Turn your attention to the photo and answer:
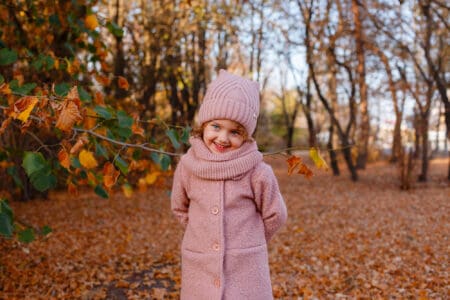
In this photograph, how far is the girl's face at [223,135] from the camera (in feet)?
7.26

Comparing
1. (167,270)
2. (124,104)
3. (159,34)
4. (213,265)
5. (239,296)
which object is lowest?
(167,270)

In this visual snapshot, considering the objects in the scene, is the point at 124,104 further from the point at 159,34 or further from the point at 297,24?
the point at 297,24

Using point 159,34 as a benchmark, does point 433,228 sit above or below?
below

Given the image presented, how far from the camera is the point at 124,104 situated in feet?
29.7

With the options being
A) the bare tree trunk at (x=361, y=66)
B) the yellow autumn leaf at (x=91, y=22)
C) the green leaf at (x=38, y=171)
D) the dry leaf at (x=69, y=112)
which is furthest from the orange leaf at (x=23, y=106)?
the bare tree trunk at (x=361, y=66)

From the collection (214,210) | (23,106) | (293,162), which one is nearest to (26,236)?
(23,106)

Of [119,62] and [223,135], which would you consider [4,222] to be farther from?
[119,62]

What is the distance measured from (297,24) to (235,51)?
290 centimetres

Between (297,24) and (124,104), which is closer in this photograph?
(124,104)

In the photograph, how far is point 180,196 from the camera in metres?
2.37

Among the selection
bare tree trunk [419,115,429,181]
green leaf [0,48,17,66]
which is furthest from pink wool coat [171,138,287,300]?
bare tree trunk [419,115,429,181]

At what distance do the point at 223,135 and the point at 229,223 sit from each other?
38cm

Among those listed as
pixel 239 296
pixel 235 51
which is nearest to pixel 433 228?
pixel 239 296

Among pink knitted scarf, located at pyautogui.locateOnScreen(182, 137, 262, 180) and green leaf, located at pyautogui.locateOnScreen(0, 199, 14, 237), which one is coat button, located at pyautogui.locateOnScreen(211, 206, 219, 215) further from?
green leaf, located at pyautogui.locateOnScreen(0, 199, 14, 237)
